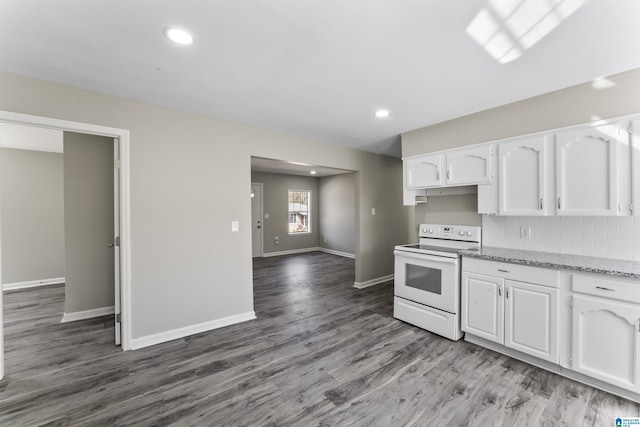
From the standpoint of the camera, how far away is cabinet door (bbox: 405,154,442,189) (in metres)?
3.23

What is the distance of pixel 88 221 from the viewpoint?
348 cm

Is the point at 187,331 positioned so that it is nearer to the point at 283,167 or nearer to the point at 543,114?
the point at 283,167

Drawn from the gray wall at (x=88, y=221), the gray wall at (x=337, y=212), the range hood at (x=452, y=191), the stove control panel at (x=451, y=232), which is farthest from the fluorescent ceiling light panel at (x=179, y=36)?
the gray wall at (x=337, y=212)

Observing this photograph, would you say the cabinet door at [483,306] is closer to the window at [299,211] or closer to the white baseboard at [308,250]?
the white baseboard at [308,250]

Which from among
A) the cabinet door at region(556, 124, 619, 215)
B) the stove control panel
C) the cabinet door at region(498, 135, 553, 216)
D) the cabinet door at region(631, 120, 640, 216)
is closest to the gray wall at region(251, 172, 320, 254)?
the stove control panel

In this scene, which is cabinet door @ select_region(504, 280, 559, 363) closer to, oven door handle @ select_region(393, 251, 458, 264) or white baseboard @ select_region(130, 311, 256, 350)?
oven door handle @ select_region(393, 251, 458, 264)

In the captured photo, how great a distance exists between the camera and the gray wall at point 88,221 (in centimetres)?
337

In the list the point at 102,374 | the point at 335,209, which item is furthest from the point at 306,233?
the point at 102,374

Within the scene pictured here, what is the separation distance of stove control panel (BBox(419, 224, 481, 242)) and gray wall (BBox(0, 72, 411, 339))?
211cm

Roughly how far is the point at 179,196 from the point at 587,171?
151 inches

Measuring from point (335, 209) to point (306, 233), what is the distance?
4.08ft

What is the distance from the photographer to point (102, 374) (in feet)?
7.22

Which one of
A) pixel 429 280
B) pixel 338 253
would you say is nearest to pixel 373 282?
pixel 429 280

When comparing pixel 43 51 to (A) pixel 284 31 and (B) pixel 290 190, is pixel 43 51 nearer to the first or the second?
(A) pixel 284 31
